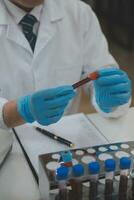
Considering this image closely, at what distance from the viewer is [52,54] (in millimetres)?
1170

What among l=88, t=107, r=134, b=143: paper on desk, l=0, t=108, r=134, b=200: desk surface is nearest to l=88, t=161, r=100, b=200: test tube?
l=0, t=108, r=134, b=200: desk surface

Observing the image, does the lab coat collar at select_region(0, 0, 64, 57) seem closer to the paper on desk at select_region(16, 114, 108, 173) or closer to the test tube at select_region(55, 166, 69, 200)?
the paper on desk at select_region(16, 114, 108, 173)

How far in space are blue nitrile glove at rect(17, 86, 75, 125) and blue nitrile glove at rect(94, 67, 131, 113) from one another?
11cm

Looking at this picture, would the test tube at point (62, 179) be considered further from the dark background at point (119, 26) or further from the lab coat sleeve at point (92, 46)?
the dark background at point (119, 26)

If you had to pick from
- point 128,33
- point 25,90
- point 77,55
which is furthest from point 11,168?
point 128,33

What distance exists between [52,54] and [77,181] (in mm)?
609

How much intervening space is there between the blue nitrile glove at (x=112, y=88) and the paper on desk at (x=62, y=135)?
0.28ft

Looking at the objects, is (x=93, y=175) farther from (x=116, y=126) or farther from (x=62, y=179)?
(x=116, y=126)

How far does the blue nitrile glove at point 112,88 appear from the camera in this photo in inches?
35.0

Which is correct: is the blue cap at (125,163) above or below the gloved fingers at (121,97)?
above

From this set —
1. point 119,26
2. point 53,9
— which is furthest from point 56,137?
point 119,26

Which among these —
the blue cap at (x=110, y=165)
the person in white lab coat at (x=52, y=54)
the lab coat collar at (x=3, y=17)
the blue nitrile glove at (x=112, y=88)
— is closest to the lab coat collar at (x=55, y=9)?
the person in white lab coat at (x=52, y=54)

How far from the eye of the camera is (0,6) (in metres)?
1.11

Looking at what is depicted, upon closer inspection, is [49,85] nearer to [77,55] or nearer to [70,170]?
[77,55]
